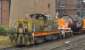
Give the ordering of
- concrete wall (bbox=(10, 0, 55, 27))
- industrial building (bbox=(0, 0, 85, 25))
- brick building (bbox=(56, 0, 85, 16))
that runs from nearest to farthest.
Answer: concrete wall (bbox=(10, 0, 55, 27)) → industrial building (bbox=(0, 0, 85, 25)) → brick building (bbox=(56, 0, 85, 16))

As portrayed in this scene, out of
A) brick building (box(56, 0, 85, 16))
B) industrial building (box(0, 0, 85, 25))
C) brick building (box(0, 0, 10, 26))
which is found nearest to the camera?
industrial building (box(0, 0, 85, 25))

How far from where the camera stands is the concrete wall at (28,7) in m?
26.6

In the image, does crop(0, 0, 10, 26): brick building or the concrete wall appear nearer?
the concrete wall

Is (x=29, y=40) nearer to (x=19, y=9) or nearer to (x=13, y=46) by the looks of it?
(x=13, y=46)

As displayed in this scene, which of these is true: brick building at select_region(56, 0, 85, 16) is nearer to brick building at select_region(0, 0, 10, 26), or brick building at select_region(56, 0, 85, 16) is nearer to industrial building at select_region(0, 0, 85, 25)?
industrial building at select_region(0, 0, 85, 25)

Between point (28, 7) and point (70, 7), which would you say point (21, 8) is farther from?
point (70, 7)

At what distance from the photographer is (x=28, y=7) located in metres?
29.1

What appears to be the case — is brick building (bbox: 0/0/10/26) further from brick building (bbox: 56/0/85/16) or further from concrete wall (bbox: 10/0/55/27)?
brick building (bbox: 56/0/85/16)

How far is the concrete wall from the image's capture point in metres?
26.6

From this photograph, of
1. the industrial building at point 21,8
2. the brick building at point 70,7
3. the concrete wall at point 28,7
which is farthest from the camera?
the brick building at point 70,7

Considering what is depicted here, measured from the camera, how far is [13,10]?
86.6ft

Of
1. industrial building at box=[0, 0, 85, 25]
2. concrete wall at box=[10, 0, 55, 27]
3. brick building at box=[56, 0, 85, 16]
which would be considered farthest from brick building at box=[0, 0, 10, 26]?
brick building at box=[56, 0, 85, 16]

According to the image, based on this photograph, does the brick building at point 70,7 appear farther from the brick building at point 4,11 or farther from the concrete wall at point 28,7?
the brick building at point 4,11

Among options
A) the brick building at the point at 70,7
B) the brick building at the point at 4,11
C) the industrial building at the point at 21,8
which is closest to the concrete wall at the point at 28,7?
the industrial building at the point at 21,8
